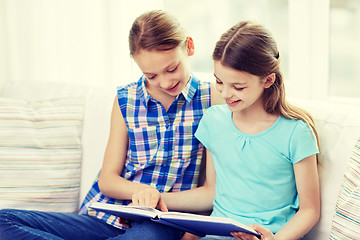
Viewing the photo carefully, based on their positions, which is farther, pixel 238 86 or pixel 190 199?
pixel 190 199

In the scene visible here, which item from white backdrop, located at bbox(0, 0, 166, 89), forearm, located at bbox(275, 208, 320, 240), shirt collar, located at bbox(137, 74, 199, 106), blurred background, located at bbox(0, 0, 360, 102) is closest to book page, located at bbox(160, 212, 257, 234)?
forearm, located at bbox(275, 208, 320, 240)

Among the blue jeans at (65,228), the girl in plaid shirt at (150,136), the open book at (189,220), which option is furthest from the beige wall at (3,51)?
the open book at (189,220)

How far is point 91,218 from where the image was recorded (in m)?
1.62

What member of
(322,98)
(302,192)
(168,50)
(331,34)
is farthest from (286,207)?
(331,34)

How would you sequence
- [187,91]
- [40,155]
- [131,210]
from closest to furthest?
[131,210] < [187,91] < [40,155]

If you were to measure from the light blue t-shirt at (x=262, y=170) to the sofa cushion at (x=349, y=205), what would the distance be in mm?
120

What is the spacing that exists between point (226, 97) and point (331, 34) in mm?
1006

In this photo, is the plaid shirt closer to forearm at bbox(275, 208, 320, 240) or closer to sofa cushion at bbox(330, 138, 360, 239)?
forearm at bbox(275, 208, 320, 240)

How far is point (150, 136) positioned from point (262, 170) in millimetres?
436

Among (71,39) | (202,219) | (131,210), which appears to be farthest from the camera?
(71,39)

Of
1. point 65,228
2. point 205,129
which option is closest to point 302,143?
point 205,129

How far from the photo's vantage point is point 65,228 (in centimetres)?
151

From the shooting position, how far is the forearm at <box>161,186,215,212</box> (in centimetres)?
156

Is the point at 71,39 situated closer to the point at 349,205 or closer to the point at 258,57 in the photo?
the point at 258,57
